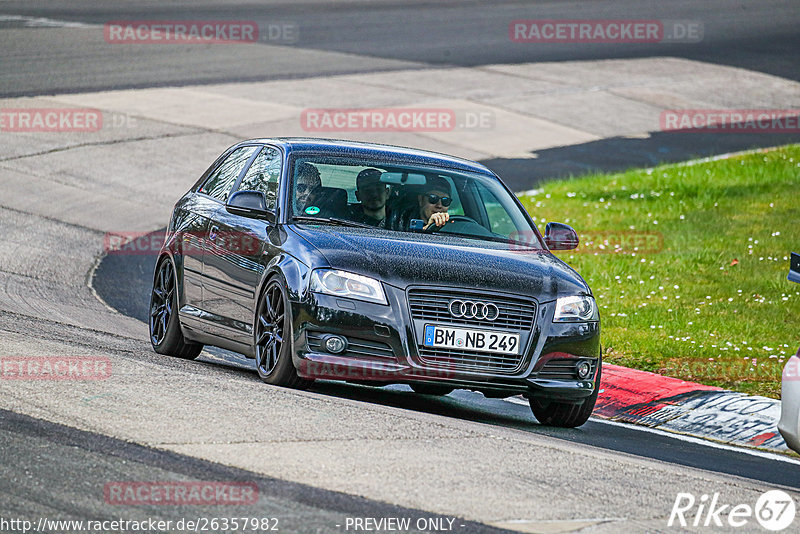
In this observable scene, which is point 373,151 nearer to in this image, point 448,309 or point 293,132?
point 448,309

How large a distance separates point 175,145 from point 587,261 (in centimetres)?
842

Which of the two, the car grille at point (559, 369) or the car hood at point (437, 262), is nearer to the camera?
the car hood at point (437, 262)

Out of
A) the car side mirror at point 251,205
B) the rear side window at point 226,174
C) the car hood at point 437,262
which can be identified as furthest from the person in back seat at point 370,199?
the rear side window at point 226,174

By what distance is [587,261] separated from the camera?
1573cm

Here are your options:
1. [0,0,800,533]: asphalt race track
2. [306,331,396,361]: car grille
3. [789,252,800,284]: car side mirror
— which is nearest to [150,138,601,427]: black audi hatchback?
[306,331,396,361]: car grille

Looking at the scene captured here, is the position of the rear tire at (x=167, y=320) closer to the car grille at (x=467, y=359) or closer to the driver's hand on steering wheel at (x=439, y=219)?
the driver's hand on steering wheel at (x=439, y=219)

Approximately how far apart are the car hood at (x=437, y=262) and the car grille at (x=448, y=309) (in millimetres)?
60

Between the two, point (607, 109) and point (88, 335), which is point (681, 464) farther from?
point (607, 109)

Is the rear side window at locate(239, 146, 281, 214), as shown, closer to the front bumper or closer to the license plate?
the front bumper

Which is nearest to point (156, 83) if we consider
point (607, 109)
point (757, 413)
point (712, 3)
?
point (607, 109)

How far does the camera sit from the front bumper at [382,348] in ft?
26.4

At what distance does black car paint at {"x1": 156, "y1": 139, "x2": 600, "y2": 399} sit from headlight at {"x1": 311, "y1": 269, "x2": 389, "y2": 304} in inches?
1.5

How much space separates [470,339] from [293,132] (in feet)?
48.0

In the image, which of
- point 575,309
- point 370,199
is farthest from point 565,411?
point 370,199
